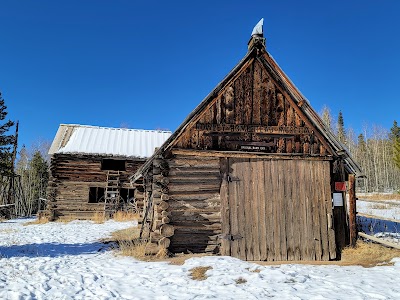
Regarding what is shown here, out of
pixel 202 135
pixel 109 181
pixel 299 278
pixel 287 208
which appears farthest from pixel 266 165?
pixel 109 181

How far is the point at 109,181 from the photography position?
2259 cm

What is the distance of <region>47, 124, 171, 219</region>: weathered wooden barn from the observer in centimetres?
2206

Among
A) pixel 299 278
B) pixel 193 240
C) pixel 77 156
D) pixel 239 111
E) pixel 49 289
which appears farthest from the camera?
pixel 77 156

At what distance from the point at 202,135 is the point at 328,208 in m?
4.66

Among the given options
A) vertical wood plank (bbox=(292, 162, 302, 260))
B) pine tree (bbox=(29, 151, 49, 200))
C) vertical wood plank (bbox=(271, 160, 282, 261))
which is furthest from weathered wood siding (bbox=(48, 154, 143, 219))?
pine tree (bbox=(29, 151, 49, 200))

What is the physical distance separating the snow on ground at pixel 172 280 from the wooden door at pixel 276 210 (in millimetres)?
1187

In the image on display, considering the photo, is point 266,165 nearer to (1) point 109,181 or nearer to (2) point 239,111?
(2) point 239,111

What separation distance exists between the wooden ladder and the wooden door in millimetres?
14449

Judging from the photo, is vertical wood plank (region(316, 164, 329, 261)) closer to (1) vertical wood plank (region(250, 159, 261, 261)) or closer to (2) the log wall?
(1) vertical wood plank (region(250, 159, 261, 261))

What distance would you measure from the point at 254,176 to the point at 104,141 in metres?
17.2

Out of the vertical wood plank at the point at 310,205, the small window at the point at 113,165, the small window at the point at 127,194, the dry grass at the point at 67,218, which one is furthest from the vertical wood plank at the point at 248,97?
the dry grass at the point at 67,218

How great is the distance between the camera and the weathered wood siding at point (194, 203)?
9695 millimetres

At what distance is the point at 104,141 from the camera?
24.7m

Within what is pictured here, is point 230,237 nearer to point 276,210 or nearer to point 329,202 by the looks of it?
point 276,210
